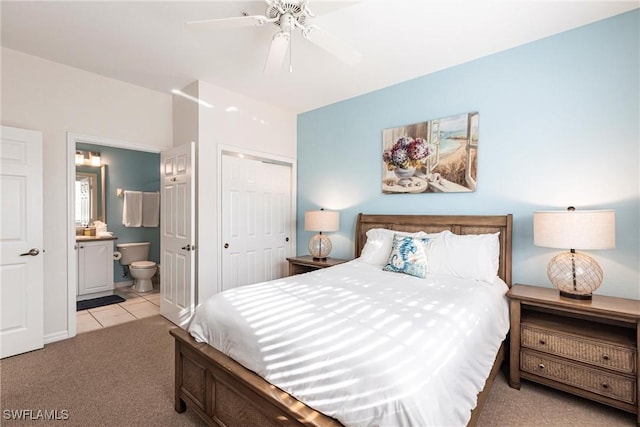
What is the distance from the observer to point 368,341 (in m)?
1.29

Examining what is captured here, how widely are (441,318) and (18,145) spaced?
358 cm

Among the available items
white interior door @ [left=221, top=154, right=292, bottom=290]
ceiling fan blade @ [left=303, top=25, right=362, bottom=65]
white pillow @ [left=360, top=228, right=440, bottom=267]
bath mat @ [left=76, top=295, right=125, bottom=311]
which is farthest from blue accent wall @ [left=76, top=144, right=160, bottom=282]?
ceiling fan blade @ [left=303, top=25, right=362, bottom=65]

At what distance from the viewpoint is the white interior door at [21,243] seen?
101 inches

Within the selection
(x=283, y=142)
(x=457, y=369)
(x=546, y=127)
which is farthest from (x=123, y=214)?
(x=546, y=127)

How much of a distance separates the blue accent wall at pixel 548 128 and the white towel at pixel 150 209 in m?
4.14

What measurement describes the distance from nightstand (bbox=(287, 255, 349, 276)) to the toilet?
2.47 m

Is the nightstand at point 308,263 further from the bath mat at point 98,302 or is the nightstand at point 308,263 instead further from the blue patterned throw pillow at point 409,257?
the bath mat at point 98,302

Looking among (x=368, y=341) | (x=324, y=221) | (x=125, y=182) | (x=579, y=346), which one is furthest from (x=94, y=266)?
(x=579, y=346)

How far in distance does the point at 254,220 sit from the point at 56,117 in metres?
2.22

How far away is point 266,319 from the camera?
1.58 metres

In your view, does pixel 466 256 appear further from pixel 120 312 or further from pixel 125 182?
pixel 125 182

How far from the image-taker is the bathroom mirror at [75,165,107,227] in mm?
5070

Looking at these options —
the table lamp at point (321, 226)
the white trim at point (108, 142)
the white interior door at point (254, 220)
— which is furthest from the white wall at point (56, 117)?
the table lamp at point (321, 226)

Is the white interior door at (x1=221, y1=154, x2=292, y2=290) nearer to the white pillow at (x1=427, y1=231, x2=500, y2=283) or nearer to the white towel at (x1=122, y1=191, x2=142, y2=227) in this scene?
the white pillow at (x1=427, y1=231, x2=500, y2=283)
